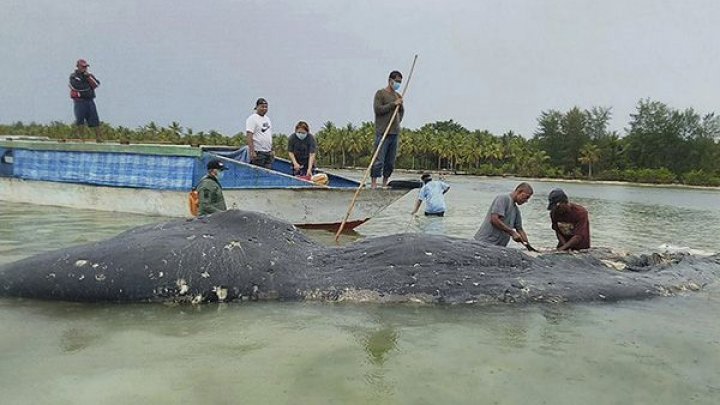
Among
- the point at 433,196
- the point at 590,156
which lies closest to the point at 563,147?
the point at 590,156

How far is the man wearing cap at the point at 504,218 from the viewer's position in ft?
24.9

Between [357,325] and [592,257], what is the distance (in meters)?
3.38

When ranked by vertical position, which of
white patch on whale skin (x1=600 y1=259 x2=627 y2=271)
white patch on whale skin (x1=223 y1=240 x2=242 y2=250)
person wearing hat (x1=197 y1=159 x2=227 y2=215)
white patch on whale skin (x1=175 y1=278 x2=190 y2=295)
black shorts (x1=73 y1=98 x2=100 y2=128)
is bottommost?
white patch on whale skin (x1=175 y1=278 x2=190 y2=295)

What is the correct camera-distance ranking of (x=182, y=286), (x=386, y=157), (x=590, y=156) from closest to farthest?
(x=182, y=286), (x=386, y=157), (x=590, y=156)

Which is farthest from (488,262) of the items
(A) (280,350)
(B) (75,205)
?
(B) (75,205)

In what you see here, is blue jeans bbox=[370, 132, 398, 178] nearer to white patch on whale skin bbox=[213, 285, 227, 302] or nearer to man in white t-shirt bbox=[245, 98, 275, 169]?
man in white t-shirt bbox=[245, 98, 275, 169]

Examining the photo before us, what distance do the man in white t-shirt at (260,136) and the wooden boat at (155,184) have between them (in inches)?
23.5

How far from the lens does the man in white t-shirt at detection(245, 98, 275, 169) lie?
449 inches

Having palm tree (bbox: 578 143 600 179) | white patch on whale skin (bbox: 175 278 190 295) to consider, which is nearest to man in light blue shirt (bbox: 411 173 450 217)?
white patch on whale skin (bbox: 175 278 190 295)

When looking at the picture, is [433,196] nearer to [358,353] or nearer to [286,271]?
[286,271]

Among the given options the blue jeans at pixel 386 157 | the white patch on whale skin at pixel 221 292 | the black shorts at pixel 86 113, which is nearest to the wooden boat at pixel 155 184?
the blue jeans at pixel 386 157

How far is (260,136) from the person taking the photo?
1177 centimetres

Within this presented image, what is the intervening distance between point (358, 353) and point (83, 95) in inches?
469

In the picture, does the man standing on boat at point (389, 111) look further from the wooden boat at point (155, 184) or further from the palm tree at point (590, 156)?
the palm tree at point (590, 156)
